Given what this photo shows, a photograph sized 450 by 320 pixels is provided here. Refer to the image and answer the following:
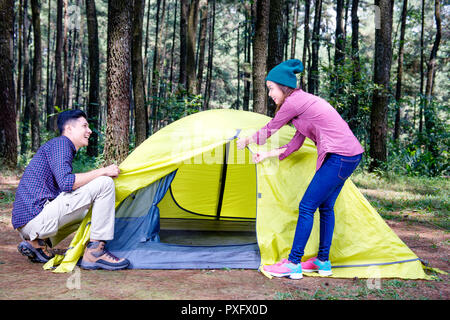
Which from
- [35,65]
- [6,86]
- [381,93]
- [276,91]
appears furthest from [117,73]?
[35,65]

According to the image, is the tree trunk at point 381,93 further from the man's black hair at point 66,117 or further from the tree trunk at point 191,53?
the man's black hair at point 66,117

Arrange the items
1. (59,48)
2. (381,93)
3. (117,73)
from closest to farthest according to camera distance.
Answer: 1. (117,73)
2. (381,93)
3. (59,48)

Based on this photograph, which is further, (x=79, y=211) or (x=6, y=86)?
(x=6, y=86)

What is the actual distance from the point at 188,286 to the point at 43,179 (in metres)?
1.52

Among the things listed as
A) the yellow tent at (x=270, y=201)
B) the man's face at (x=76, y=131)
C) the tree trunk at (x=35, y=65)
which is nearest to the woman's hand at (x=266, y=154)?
the yellow tent at (x=270, y=201)

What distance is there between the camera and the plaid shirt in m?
3.07

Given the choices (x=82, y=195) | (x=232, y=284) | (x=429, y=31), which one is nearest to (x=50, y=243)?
(x=82, y=195)

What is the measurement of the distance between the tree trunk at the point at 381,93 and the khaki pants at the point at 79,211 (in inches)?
305

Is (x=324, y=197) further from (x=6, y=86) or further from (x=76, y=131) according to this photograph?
(x=6, y=86)

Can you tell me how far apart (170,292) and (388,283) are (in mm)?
1779

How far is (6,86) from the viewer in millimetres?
7922

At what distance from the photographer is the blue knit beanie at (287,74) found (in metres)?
3.12

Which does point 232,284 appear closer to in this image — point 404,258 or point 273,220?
point 273,220

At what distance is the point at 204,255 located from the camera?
3584 mm
